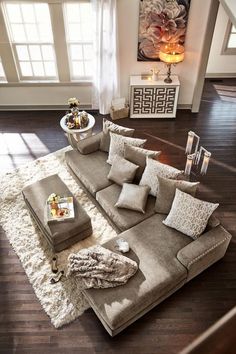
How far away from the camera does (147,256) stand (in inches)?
151

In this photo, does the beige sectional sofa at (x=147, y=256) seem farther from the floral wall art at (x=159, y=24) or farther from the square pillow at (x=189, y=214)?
the floral wall art at (x=159, y=24)

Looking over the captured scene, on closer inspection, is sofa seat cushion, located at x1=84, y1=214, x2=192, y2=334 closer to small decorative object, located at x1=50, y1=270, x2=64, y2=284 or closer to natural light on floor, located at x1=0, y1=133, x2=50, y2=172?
small decorative object, located at x1=50, y1=270, x2=64, y2=284

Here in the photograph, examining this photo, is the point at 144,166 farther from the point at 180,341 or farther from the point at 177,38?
the point at 177,38

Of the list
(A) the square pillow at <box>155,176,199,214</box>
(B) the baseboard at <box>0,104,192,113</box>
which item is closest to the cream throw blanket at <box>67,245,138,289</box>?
(A) the square pillow at <box>155,176,199,214</box>

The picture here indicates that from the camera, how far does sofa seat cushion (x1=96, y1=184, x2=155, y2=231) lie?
425cm

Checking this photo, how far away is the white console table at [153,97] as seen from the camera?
623 centimetres

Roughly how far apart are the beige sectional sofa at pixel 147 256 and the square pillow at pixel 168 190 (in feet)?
0.43

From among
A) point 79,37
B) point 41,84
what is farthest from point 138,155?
point 41,84

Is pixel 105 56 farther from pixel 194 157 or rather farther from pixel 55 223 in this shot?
pixel 55 223

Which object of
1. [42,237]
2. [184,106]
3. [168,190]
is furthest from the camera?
[184,106]

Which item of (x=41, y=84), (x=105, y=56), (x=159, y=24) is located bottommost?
(x=41, y=84)

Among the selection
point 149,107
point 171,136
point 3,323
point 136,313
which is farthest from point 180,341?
point 149,107

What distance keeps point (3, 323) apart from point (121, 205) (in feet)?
6.44

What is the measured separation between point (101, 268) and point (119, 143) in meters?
1.98
